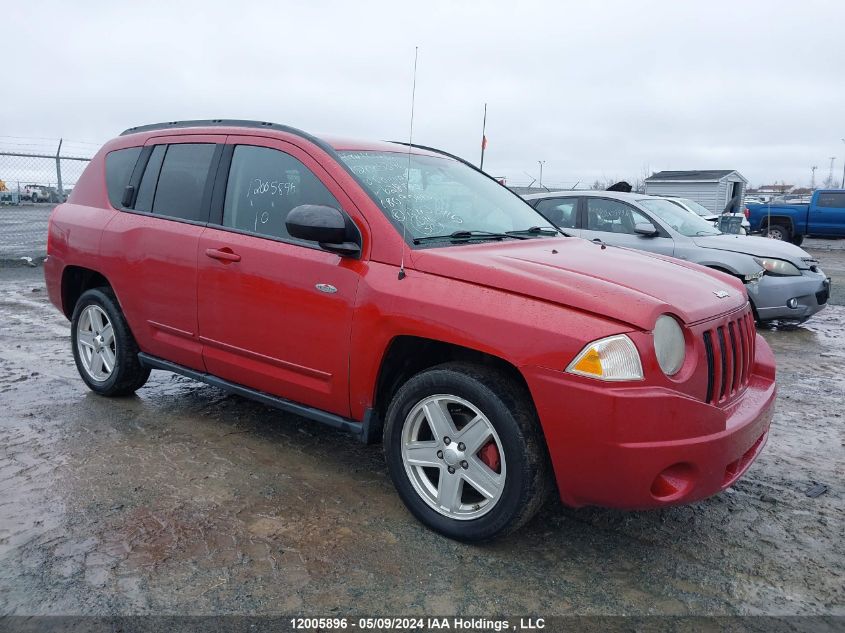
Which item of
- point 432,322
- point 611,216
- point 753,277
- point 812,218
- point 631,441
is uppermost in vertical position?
point 812,218

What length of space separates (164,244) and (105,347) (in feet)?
3.82

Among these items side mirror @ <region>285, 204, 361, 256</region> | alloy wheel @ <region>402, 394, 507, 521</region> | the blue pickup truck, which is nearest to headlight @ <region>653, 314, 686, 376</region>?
alloy wheel @ <region>402, 394, 507, 521</region>

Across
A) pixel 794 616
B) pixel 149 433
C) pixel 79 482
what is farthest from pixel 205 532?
pixel 794 616

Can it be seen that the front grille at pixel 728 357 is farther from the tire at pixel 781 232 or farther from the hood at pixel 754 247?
the tire at pixel 781 232

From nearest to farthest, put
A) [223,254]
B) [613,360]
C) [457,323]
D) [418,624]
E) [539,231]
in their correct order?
[418,624] < [613,360] < [457,323] < [223,254] < [539,231]

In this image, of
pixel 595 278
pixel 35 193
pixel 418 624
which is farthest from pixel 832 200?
pixel 35 193

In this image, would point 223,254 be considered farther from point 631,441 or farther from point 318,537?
point 631,441

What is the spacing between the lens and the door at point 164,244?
4211 millimetres

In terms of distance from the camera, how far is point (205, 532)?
3182 millimetres

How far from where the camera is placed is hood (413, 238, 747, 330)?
2.81 metres

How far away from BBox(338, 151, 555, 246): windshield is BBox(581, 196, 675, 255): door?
440cm

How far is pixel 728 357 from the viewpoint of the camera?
3.09m

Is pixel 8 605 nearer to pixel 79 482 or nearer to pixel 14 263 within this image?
pixel 79 482

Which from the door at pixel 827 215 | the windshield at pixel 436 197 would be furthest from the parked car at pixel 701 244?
the door at pixel 827 215
